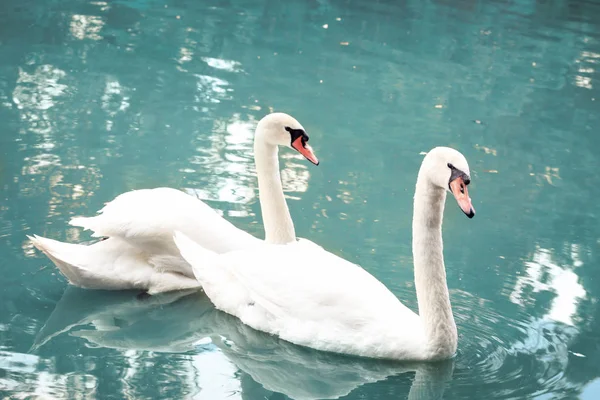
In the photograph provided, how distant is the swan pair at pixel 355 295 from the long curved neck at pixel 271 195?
0.56 metres

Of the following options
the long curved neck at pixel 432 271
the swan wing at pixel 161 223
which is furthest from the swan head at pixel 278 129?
the long curved neck at pixel 432 271

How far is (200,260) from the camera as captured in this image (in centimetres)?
523

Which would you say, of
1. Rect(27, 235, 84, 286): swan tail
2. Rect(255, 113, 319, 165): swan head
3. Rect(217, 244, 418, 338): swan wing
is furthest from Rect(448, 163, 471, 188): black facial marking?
Rect(27, 235, 84, 286): swan tail

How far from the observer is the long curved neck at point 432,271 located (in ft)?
15.6

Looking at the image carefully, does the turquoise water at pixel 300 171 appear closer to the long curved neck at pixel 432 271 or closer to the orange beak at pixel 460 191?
the long curved neck at pixel 432 271

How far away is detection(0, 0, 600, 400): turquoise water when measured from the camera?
475 cm

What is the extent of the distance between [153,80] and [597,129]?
4943 millimetres

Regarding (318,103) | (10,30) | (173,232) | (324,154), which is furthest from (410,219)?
(10,30)

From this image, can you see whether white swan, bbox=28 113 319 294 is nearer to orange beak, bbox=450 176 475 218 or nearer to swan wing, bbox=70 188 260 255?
swan wing, bbox=70 188 260 255

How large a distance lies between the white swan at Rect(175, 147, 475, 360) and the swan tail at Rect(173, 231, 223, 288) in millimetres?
177

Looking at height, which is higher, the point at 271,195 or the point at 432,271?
the point at 432,271

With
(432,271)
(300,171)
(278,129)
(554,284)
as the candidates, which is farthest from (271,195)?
(300,171)

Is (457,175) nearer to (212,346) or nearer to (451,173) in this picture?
(451,173)

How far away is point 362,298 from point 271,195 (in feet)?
3.85
